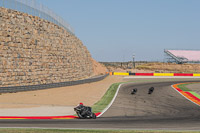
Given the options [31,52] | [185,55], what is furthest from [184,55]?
[31,52]

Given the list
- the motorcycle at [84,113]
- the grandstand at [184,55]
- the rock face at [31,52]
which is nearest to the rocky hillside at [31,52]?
the rock face at [31,52]

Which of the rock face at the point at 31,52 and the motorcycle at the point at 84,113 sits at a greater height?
the rock face at the point at 31,52

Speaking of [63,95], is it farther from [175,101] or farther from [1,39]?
[175,101]

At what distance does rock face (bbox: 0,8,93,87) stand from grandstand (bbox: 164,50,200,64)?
297 ft

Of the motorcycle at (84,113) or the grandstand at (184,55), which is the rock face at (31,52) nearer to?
the motorcycle at (84,113)

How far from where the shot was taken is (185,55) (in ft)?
430

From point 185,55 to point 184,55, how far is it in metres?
0.43

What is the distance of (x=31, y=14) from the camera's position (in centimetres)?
3781

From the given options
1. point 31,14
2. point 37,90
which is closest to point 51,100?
point 37,90

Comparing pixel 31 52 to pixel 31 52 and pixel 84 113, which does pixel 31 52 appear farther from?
pixel 84 113

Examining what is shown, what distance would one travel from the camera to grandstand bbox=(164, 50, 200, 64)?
127 m

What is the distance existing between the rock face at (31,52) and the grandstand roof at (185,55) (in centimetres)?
9108

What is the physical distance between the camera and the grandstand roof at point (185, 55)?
128 metres

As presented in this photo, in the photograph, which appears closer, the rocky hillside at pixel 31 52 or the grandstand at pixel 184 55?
the rocky hillside at pixel 31 52
